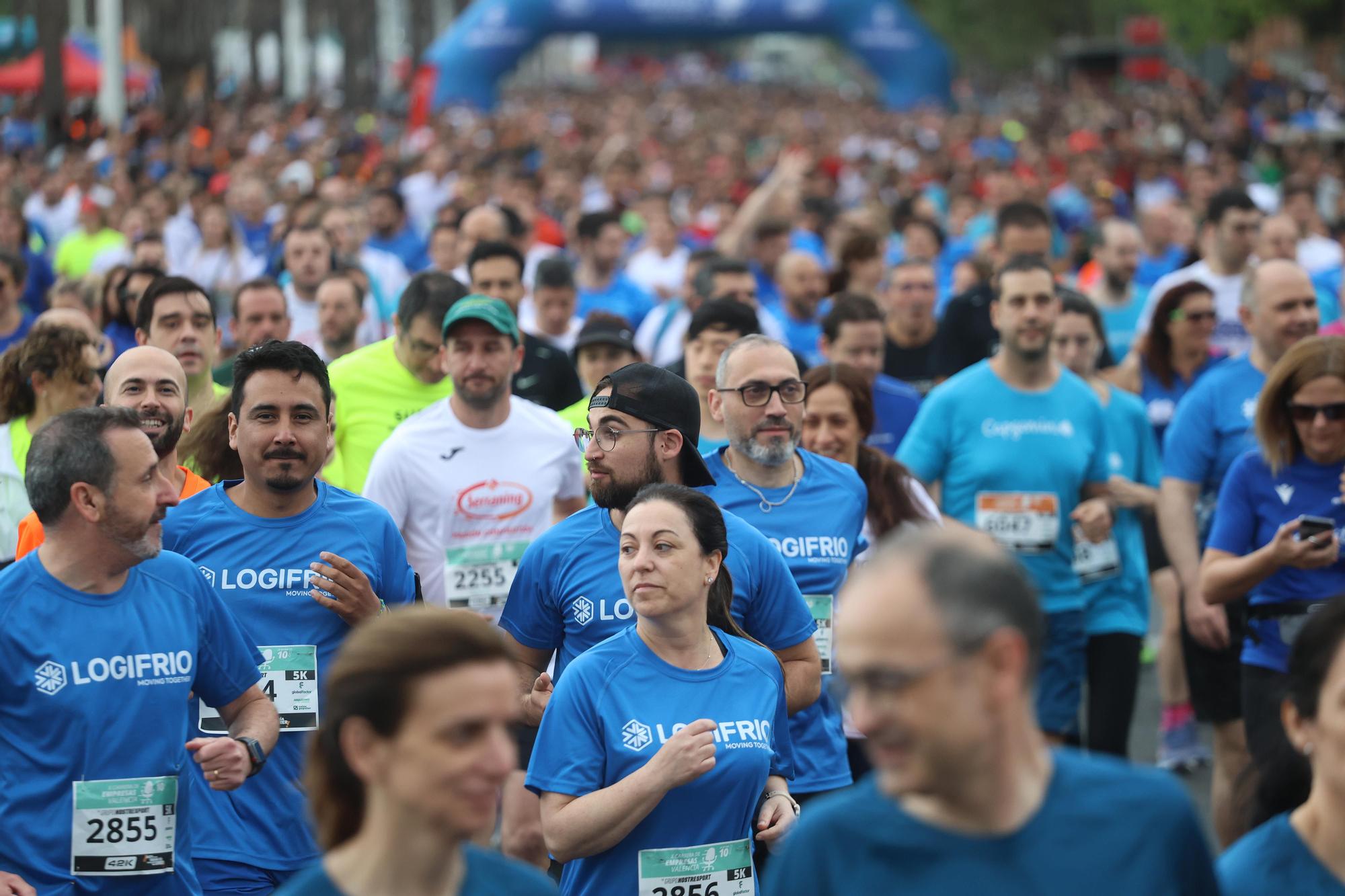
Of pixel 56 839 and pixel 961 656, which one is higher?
pixel 961 656

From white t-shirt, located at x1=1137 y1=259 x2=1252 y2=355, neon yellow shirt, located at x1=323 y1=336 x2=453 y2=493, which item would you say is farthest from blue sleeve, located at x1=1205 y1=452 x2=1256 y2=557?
white t-shirt, located at x1=1137 y1=259 x2=1252 y2=355

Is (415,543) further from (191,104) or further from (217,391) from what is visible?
(191,104)

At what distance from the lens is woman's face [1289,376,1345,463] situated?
5383 mm

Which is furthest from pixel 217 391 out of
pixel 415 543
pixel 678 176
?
pixel 678 176

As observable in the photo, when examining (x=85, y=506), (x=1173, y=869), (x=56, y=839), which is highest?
(x=85, y=506)

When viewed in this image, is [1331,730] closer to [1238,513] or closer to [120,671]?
[120,671]

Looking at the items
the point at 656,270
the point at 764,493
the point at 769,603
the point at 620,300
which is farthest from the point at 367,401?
the point at 656,270

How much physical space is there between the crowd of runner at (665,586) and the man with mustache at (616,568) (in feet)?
0.03

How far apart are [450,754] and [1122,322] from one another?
9.13 meters

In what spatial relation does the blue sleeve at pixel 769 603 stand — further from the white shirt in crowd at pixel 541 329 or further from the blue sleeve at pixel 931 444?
the white shirt in crowd at pixel 541 329

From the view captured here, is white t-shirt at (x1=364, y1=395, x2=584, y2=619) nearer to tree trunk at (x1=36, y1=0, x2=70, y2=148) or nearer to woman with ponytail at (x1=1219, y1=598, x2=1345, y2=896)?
woman with ponytail at (x1=1219, y1=598, x2=1345, y2=896)

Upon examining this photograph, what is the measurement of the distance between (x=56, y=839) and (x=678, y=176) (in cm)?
2379

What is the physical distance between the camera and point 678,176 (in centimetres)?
2719

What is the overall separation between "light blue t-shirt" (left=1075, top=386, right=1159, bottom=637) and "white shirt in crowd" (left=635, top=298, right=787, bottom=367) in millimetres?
2233
